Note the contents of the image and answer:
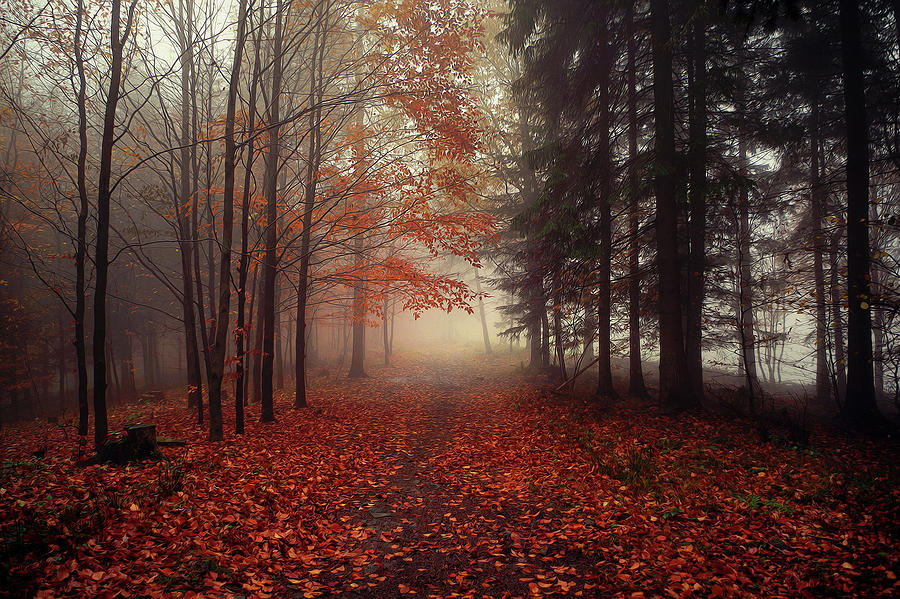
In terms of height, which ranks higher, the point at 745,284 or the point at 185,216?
the point at 185,216

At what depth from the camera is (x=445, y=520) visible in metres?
5.14

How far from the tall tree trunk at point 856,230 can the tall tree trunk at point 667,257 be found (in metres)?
3.51

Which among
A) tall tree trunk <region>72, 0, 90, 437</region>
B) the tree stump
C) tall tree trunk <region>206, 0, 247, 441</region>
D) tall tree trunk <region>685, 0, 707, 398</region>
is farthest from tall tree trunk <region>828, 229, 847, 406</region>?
tall tree trunk <region>72, 0, 90, 437</region>

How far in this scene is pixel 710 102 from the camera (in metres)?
9.17

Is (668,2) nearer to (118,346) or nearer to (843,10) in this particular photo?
(843,10)

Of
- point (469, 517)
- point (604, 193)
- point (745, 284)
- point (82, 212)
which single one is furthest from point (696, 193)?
point (82, 212)

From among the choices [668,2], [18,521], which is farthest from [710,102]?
[18,521]

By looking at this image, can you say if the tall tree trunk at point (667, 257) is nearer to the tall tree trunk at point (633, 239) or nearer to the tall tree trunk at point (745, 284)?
the tall tree trunk at point (633, 239)

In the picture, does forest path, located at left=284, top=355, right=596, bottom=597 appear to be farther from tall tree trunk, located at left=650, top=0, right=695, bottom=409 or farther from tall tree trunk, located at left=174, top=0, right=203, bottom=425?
tall tree trunk, located at left=174, top=0, right=203, bottom=425

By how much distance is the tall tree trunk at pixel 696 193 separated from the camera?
8.64 m

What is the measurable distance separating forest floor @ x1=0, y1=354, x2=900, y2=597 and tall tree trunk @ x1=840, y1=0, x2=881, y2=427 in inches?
62.7

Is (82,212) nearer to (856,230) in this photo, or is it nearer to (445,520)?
(445,520)

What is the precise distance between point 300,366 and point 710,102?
1310 centimetres

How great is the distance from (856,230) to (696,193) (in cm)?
410
